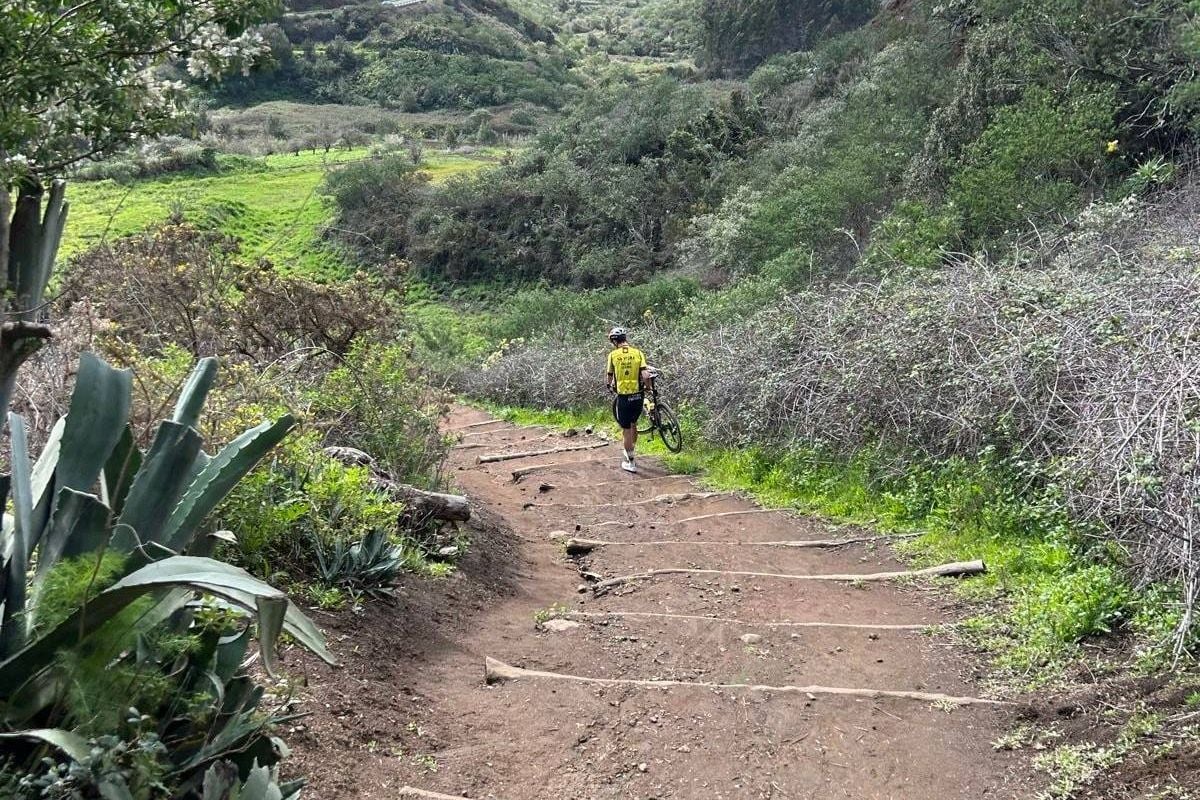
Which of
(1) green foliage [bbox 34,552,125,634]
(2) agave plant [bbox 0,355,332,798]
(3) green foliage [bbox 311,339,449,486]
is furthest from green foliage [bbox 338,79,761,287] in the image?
(1) green foliage [bbox 34,552,125,634]

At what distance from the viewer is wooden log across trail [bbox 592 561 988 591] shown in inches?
244

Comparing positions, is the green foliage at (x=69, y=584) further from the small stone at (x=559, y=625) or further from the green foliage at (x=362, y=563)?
the small stone at (x=559, y=625)

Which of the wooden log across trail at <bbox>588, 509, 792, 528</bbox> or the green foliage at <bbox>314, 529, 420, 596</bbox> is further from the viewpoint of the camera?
the wooden log across trail at <bbox>588, 509, 792, 528</bbox>

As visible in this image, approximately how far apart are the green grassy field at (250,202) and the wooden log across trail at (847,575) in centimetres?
2622

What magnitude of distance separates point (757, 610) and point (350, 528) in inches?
100

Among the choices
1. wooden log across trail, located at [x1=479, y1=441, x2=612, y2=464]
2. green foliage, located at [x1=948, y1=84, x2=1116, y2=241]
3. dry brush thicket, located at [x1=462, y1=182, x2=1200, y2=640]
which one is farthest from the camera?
green foliage, located at [x1=948, y1=84, x2=1116, y2=241]

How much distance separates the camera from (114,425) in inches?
107

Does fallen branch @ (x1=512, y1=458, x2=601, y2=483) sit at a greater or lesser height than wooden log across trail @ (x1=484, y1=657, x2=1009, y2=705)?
lesser

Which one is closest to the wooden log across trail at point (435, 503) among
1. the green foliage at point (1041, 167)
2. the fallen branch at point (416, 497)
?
the fallen branch at point (416, 497)

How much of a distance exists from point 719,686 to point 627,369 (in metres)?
6.91

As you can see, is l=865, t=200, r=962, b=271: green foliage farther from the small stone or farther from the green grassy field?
the green grassy field

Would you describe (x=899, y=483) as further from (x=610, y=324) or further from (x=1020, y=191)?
(x=610, y=324)

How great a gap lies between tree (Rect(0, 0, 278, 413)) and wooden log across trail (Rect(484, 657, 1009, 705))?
8.99ft

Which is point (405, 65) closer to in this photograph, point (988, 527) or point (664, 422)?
point (664, 422)
